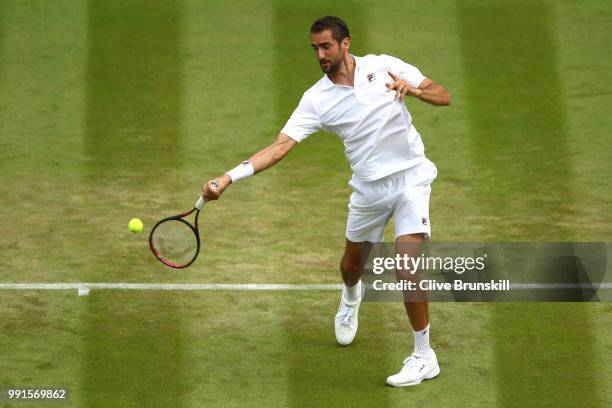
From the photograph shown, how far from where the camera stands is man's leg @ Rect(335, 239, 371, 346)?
9938 mm

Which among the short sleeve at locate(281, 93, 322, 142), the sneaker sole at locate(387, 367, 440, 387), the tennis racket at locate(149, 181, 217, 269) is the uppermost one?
the short sleeve at locate(281, 93, 322, 142)

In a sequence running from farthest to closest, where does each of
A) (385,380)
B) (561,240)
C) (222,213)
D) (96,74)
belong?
1. (96,74)
2. (222,213)
3. (561,240)
4. (385,380)

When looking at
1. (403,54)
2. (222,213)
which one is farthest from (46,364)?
(403,54)

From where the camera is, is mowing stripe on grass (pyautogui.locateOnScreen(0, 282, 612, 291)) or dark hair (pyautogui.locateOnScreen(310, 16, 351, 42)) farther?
mowing stripe on grass (pyautogui.locateOnScreen(0, 282, 612, 291))

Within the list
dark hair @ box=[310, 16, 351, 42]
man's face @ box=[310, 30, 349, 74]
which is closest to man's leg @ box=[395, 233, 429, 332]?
man's face @ box=[310, 30, 349, 74]

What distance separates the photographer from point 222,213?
12516mm

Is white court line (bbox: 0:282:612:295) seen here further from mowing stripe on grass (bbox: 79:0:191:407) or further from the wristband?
the wristband

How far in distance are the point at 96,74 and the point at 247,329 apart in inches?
217

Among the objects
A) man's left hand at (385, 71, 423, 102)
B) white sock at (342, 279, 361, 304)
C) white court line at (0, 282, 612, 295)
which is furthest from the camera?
white court line at (0, 282, 612, 295)

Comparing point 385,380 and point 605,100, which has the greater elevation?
point 605,100

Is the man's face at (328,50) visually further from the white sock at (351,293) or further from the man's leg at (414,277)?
the white sock at (351,293)

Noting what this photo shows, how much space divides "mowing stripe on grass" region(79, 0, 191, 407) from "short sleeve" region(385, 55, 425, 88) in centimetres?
270

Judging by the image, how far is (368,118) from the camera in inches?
368

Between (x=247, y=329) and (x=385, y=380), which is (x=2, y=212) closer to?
(x=247, y=329)
